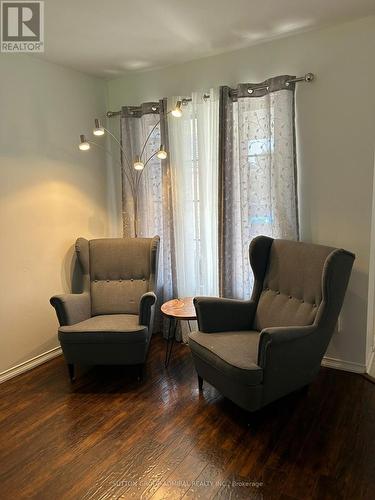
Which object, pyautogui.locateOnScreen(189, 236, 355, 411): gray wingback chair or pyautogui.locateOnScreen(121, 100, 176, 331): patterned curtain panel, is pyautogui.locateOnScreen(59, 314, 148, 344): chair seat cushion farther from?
pyautogui.locateOnScreen(121, 100, 176, 331): patterned curtain panel

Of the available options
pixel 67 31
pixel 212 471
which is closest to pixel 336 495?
pixel 212 471

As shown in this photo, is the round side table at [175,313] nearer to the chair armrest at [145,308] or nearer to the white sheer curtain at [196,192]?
the chair armrest at [145,308]

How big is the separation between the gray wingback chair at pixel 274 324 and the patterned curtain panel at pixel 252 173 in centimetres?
27

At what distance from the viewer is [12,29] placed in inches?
101

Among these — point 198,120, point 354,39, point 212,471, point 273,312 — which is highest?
point 354,39

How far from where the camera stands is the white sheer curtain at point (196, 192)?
314cm

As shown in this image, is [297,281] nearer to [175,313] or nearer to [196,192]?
[175,313]

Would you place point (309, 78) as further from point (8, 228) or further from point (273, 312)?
point (8, 228)

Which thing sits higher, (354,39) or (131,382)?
(354,39)

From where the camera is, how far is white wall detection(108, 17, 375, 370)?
255 centimetres

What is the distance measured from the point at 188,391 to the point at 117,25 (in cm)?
254

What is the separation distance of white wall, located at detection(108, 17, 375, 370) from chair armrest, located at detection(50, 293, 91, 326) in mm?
1833

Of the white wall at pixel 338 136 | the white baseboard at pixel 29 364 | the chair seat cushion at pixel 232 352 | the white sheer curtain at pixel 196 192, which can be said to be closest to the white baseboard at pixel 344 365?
the white wall at pixel 338 136

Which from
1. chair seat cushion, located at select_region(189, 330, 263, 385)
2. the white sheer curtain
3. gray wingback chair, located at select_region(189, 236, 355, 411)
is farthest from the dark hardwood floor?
the white sheer curtain
